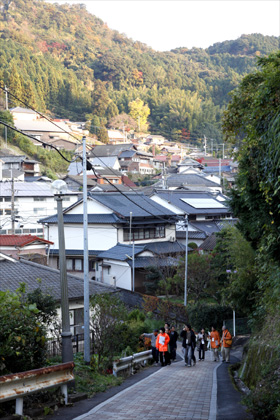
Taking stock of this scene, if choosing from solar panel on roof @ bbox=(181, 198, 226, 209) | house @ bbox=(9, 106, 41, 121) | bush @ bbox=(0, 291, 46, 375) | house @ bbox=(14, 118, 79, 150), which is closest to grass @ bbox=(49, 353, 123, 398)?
bush @ bbox=(0, 291, 46, 375)

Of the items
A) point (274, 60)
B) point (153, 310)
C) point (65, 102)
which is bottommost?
point (153, 310)

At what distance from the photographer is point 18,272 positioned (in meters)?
17.1

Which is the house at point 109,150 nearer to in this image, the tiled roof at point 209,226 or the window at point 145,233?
the tiled roof at point 209,226

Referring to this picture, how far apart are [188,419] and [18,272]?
440 inches

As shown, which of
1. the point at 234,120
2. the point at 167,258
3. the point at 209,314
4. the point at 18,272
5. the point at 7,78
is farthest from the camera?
the point at 7,78

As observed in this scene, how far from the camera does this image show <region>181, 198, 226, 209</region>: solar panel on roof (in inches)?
1873

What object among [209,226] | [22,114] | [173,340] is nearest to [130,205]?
[209,226]

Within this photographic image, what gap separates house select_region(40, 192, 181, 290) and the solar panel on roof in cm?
828

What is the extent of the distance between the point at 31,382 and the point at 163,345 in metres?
7.74

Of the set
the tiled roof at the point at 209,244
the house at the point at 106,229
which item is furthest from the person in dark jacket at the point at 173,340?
the tiled roof at the point at 209,244

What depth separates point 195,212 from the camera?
45812 millimetres

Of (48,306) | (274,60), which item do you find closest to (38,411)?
(48,306)

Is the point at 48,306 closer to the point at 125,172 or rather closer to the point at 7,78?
the point at 125,172

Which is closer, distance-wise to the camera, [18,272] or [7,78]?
[18,272]
